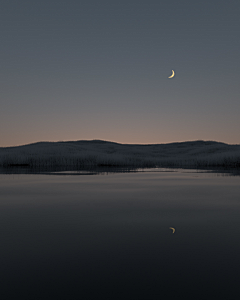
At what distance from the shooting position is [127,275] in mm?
2471

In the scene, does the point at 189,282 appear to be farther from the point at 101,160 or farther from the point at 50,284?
the point at 101,160

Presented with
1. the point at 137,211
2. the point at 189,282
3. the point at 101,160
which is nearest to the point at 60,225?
the point at 137,211

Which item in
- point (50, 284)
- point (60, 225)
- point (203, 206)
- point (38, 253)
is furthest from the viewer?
point (203, 206)

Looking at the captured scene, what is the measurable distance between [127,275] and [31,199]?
14.3ft

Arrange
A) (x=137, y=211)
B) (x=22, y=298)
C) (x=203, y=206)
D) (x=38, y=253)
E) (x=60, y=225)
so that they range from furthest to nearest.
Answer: (x=203, y=206), (x=137, y=211), (x=60, y=225), (x=38, y=253), (x=22, y=298)

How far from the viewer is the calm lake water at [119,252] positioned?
2.26 m

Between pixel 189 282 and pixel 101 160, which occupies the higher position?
pixel 101 160

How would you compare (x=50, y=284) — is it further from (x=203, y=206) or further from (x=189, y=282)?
(x=203, y=206)

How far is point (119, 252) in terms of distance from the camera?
2.98 m

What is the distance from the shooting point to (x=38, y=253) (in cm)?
295

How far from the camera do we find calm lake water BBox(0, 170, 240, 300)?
2.26 meters

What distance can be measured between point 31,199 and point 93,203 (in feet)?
5.01

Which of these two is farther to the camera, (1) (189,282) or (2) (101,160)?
(2) (101,160)

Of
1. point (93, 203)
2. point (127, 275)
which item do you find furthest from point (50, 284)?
point (93, 203)
